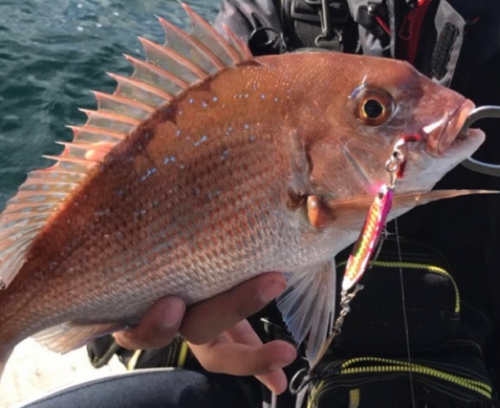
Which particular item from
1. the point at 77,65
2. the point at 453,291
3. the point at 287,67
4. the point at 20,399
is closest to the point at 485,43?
the point at 453,291

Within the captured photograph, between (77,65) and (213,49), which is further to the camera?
(77,65)

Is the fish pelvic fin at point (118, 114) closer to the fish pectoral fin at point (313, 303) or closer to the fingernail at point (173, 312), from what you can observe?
the fingernail at point (173, 312)

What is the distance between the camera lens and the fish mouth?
103 centimetres

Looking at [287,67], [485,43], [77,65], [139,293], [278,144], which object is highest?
[287,67]

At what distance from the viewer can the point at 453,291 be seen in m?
1.64

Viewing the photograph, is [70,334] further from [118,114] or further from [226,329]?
[118,114]

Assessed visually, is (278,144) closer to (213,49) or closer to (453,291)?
(213,49)

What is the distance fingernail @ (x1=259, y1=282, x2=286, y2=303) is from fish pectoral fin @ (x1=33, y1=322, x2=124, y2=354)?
337mm

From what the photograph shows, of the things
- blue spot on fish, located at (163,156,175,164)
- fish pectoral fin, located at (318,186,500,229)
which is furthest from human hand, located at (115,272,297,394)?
blue spot on fish, located at (163,156,175,164)

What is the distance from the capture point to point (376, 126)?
109 centimetres

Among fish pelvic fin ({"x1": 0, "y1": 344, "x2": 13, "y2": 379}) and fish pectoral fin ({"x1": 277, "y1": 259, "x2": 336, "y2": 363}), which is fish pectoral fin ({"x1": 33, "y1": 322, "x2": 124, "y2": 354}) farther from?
fish pectoral fin ({"x1": 277, "y1": 259, "x2": 336, "y2": 363})

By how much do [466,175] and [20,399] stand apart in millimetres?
1564

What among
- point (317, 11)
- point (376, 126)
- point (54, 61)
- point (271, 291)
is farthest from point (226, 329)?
point (54, 61)

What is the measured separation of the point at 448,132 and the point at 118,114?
0.60m
